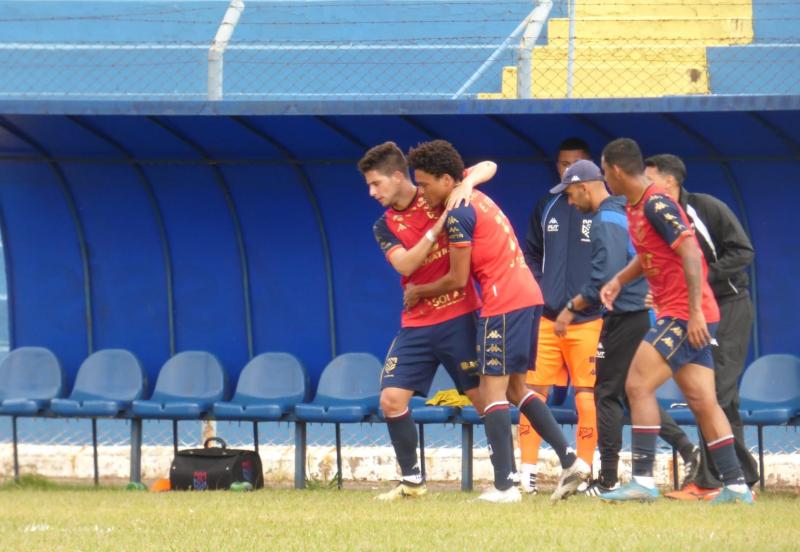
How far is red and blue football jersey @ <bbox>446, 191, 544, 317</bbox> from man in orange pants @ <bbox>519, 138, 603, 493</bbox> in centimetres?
99

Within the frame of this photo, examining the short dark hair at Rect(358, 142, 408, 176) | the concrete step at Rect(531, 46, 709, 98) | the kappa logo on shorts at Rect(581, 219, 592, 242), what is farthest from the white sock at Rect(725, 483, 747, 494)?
the concrete step at Rect(531, 46, 709, 98)

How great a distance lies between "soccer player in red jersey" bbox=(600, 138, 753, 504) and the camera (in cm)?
668

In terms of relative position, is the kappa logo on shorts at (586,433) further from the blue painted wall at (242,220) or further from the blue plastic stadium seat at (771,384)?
the blue painted wall at (242,220)

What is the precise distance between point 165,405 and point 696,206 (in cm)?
415

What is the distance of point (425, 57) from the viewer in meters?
13.5

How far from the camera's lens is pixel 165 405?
32.0 feet

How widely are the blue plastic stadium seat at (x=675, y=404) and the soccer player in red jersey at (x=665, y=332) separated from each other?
4.46 feet

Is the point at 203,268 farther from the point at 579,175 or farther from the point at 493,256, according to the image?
the point at 493,256

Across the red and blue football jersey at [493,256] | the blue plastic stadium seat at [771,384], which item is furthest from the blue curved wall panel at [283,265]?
the red and blue football jersey at [493,256]

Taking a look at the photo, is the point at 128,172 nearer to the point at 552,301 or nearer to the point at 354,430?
the point at 354,430

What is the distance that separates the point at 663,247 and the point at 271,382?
4.40 metres

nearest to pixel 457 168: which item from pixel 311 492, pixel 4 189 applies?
pixel 311 492

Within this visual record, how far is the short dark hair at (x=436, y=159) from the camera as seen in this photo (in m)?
7.10

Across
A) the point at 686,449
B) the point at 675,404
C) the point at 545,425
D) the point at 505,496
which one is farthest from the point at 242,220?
the point at 505,496
